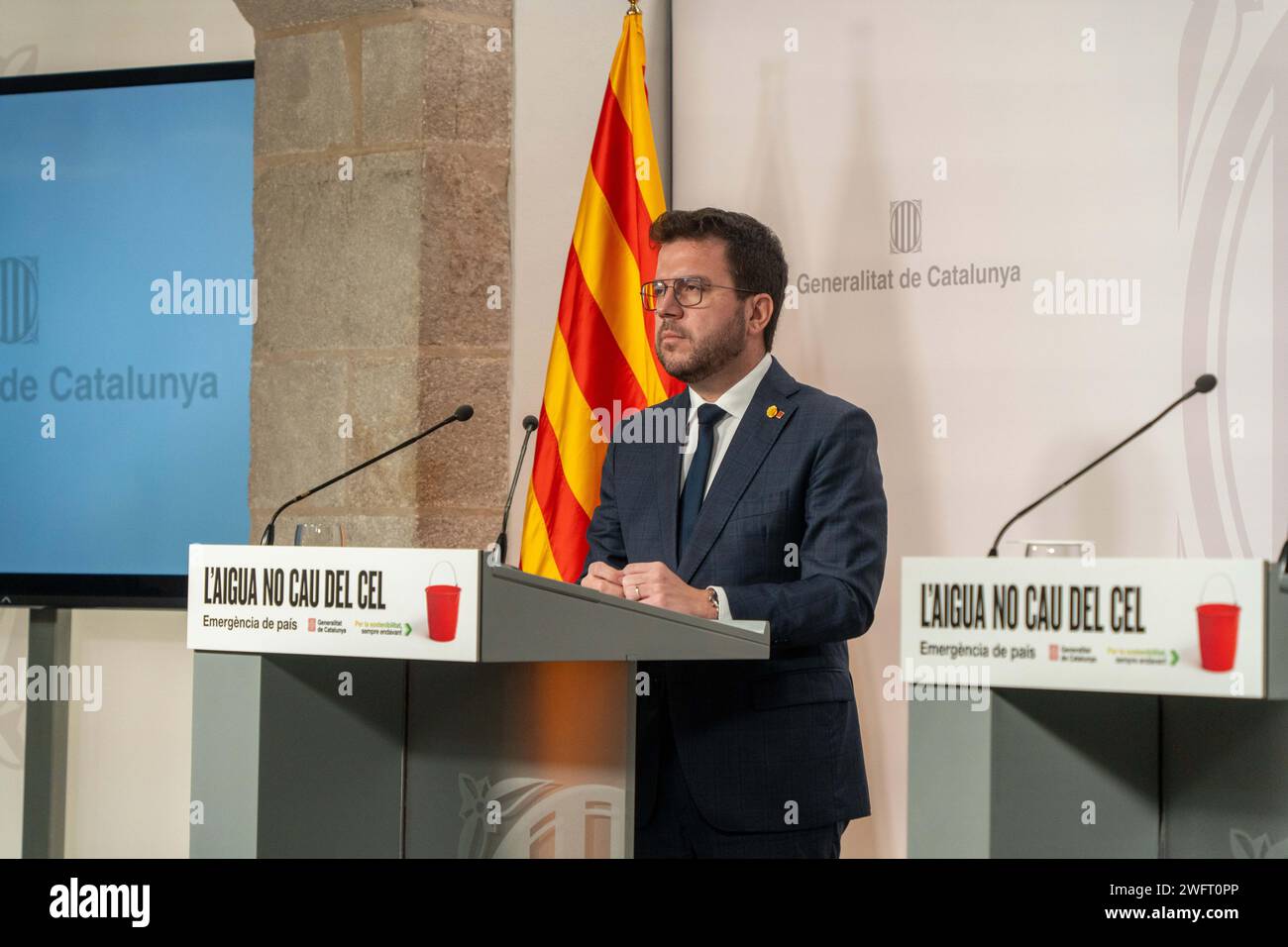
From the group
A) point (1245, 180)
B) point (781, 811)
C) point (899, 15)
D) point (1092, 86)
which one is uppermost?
point (899, 15)

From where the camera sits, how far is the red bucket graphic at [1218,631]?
161 centimetres

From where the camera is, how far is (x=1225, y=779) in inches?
78.2

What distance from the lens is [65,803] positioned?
429 cm

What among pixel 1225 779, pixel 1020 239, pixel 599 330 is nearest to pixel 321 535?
pixel 1225 779

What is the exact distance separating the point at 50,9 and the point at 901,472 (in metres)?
3.07

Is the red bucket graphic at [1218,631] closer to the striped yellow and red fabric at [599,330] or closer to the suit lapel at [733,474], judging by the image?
the suit lapel at [733,474]

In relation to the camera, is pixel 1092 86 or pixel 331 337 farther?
pixel 331 337

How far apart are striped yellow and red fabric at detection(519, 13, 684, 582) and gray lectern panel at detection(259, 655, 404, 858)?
1.50m

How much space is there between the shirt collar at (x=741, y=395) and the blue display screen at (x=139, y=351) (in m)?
1.85

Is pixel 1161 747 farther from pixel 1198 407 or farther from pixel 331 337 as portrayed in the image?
pixel 331 337

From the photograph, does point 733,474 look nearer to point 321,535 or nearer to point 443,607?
point 321,535

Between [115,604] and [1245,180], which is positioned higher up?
[1245,180]

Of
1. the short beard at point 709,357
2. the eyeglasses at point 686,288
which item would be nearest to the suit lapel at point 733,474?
the short beard at point 709,357
